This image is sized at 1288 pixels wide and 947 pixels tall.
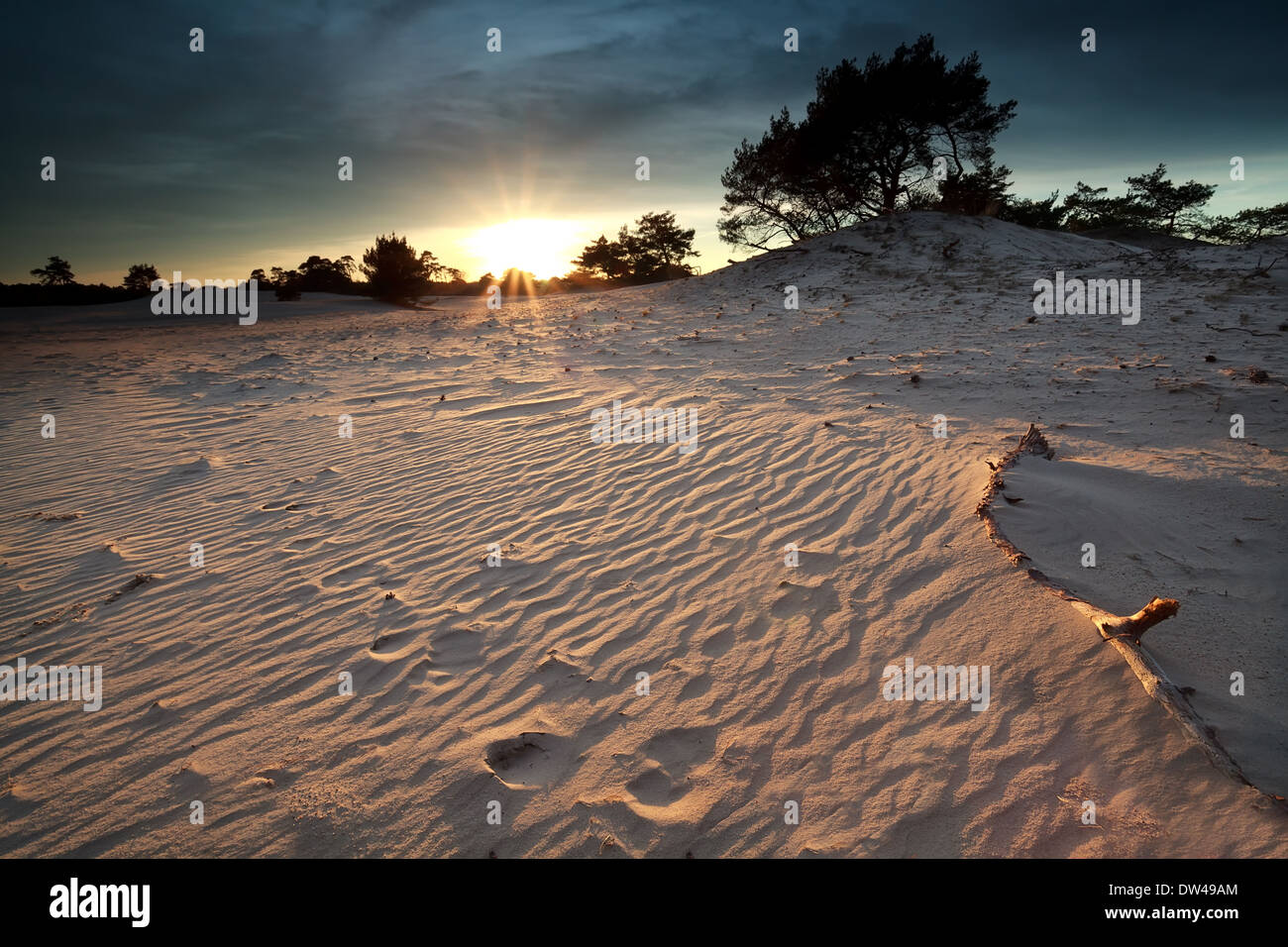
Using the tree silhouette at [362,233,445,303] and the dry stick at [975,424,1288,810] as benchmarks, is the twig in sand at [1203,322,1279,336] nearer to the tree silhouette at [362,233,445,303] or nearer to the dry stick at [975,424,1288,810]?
the dry stick at [975,424,1288,810]

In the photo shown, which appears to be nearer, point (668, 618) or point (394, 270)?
point (668, 618)

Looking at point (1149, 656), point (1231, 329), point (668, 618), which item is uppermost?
point (1231, 329)

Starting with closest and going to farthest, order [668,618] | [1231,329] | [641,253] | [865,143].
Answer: [668,618]
[1231,329]
[865,143]
[641,253]

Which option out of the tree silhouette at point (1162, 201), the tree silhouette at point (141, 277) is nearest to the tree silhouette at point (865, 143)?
the tree silhouette at point (1162, 201)

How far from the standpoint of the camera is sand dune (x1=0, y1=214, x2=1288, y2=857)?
7.52 ft

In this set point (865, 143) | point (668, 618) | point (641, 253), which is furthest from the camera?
point (641, 253)

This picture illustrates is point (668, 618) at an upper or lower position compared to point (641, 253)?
lower

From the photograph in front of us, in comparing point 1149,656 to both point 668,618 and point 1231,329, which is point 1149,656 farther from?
point 1231,329

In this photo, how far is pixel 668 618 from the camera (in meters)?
3.46

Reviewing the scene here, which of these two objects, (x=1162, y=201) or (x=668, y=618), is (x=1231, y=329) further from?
(x=1162, y=201)

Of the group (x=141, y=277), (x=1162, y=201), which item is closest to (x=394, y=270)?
(x=141, y=277)

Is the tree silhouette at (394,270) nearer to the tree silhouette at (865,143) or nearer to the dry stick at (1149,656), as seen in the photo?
the tree silhouette at (865,143)

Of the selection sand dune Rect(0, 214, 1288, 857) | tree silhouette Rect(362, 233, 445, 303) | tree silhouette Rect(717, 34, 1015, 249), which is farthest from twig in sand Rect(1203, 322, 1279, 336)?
tree silhouette Rect(362, 233, 445, 303)
